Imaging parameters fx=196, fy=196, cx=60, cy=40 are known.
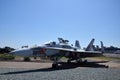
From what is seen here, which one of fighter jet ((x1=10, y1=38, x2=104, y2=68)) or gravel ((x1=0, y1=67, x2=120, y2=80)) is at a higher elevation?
fighter jet ((x1=10, y1=38, x2=104, y2=68))

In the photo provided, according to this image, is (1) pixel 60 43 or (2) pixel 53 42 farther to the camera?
(1) pixel 60 43

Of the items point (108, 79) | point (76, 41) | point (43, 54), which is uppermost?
point (76, 41)

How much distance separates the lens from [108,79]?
40.4 feet

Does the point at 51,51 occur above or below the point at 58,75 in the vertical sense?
above

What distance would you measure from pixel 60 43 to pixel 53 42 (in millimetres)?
1881

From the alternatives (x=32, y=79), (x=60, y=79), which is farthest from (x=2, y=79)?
(x=60, y=79)

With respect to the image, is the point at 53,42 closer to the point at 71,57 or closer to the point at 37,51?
the point at 37,51

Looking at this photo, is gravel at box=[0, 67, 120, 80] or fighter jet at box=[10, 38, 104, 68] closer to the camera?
gravel at box=[0, 67, 120, 80]

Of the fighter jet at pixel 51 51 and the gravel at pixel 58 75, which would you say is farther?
the fighter jet at pixel 51 51

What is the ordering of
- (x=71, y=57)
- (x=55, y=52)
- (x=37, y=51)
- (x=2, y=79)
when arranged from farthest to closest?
(x=71, y=57) < (x=55, y=52) < (x=37, y=51) < (x=2, y=79)

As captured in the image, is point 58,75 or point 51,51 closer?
point 58,75

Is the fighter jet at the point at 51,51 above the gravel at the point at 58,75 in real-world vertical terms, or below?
above

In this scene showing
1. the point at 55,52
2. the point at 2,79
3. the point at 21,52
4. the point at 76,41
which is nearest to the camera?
the point at 2,79

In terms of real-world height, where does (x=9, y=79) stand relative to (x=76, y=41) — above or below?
below
